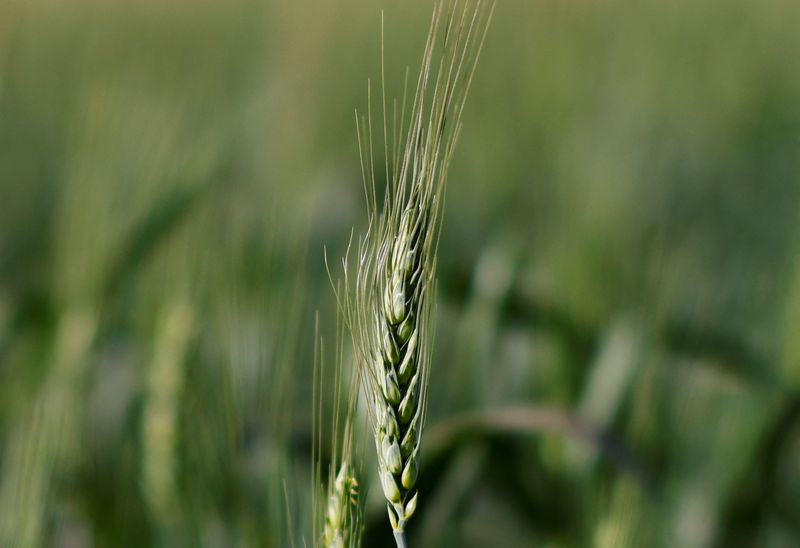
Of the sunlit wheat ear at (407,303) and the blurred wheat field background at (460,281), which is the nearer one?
the sunlit wheat ear at (407,303)

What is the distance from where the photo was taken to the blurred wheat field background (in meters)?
0.55

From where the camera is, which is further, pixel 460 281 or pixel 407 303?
pixel 460 281

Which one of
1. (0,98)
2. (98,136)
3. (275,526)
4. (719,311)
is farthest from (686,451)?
(0,98)

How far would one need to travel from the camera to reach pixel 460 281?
0.74 m

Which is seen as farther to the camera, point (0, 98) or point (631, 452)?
point (0, 98)

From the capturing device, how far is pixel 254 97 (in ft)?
2.76

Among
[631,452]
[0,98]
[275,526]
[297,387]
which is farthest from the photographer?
[0,98]

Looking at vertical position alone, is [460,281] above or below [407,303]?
below

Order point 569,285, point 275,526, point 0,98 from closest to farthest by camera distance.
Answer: point 275,526, point 569,285, point 0,98

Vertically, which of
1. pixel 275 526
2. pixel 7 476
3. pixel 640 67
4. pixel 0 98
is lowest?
pixel 7 476

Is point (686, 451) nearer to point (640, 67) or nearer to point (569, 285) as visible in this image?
point (569, 285)

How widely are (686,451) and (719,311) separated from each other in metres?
0.16

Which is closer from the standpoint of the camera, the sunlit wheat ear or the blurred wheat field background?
the sunlit wheat ear

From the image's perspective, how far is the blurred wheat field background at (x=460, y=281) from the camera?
21.7 inches
